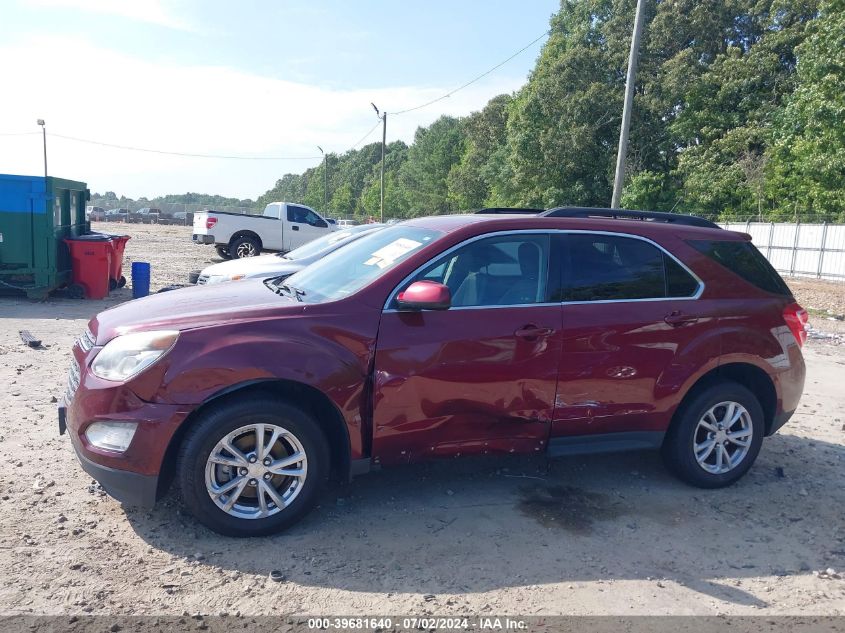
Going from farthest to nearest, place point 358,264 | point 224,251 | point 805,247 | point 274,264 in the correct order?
1. point 805,247
2. point 224,251
3. point 274,264
4. point 358,264

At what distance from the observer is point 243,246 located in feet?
65.9

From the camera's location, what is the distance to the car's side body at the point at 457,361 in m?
3.48

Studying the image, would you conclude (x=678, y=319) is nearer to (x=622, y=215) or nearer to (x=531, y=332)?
(x=622, y=215)

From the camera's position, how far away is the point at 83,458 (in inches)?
139

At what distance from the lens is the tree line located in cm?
2911

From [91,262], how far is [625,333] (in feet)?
35.3

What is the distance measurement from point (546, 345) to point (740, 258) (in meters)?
1.79

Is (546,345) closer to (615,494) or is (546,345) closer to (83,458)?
(615,494)

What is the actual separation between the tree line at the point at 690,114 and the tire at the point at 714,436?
87.8 ft

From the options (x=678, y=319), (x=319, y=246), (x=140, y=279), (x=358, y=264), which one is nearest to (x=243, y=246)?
(x=140, y=279)

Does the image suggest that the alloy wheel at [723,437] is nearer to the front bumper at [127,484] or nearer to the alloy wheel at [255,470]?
the alloy wheel at [255,470]

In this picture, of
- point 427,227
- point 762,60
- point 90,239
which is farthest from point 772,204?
point 427,227

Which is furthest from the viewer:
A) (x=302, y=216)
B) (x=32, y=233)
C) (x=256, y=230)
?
(x=302, y=216)

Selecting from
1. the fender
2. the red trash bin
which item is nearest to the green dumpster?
the red trash bin
